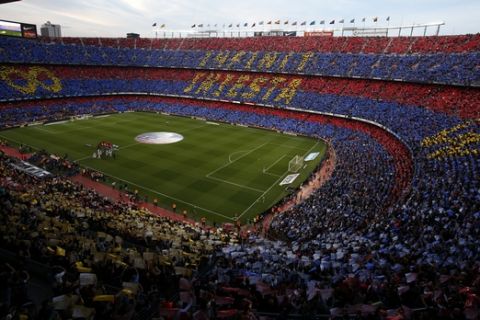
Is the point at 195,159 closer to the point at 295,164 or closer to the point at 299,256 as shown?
the point at 295,164

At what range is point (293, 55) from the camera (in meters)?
67.1

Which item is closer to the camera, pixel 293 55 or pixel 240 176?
pixel 240 176

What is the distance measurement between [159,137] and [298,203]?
27.4 m

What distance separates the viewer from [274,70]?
6600 centimetres

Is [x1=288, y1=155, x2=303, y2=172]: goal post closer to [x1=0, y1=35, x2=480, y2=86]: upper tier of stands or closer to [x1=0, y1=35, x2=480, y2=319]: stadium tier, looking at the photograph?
[x1=0, y1=35, x2=480, y2=319]: stadium tier

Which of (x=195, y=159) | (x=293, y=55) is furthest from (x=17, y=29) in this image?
(x=293, y=55)

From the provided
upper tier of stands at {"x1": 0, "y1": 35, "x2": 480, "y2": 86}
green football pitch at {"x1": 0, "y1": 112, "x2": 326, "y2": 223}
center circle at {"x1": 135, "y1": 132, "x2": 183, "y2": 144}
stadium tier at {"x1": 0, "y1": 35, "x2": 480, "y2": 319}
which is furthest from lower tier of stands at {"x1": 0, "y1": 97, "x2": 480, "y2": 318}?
upper tier of stands at {"x1": 0, "y1": 35, "x2": 480, "y2": 86}

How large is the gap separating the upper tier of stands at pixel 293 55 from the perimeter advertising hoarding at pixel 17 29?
1913mm

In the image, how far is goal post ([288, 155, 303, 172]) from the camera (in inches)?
1502

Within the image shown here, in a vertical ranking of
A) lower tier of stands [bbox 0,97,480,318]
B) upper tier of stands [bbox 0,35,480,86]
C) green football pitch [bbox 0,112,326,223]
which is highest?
upper tier of stands [bbox 0,35,480,86]

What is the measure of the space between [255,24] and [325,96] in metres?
31.4

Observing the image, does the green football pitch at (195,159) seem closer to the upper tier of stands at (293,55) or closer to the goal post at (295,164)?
the goal post at (295,164)

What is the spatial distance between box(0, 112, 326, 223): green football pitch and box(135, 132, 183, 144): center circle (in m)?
1.31

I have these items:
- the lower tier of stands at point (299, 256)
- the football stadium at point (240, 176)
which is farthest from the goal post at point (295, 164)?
Result: the lower tier of stands at point (299, 256)
